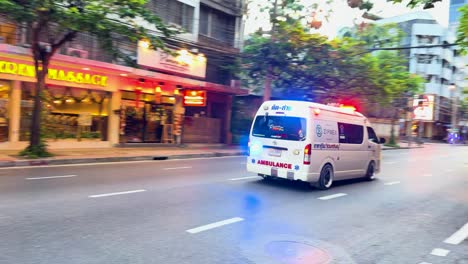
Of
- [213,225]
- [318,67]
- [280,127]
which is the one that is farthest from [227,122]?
[213,225]

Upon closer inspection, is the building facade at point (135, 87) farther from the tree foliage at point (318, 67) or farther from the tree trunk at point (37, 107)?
the tree foliage at point (318, 67)

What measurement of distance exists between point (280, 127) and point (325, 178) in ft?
5.81

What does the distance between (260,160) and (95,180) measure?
164 inches

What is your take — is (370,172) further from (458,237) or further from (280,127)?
(458,237)

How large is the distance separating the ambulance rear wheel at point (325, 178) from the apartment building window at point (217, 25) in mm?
15687

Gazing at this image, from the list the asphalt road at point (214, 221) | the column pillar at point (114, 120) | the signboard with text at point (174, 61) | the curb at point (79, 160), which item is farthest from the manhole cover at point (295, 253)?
the column pillar at point (114, 120)

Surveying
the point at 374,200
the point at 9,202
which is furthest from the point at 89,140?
the point at 374,200

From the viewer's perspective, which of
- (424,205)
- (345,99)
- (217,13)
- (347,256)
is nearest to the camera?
(347,256)

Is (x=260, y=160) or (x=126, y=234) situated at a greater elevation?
(x=260, y=160)

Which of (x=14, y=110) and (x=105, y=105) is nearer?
(x=14, y=110)

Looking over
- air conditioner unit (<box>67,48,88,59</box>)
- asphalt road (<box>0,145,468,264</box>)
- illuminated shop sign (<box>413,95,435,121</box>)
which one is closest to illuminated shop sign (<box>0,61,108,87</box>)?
air conditioner unit (<box>67,48,88,59</box>)

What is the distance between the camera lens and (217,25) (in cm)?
2548

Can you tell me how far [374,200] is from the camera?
9.72 m

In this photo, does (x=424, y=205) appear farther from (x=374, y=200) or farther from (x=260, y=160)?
(x=260, y=160)
